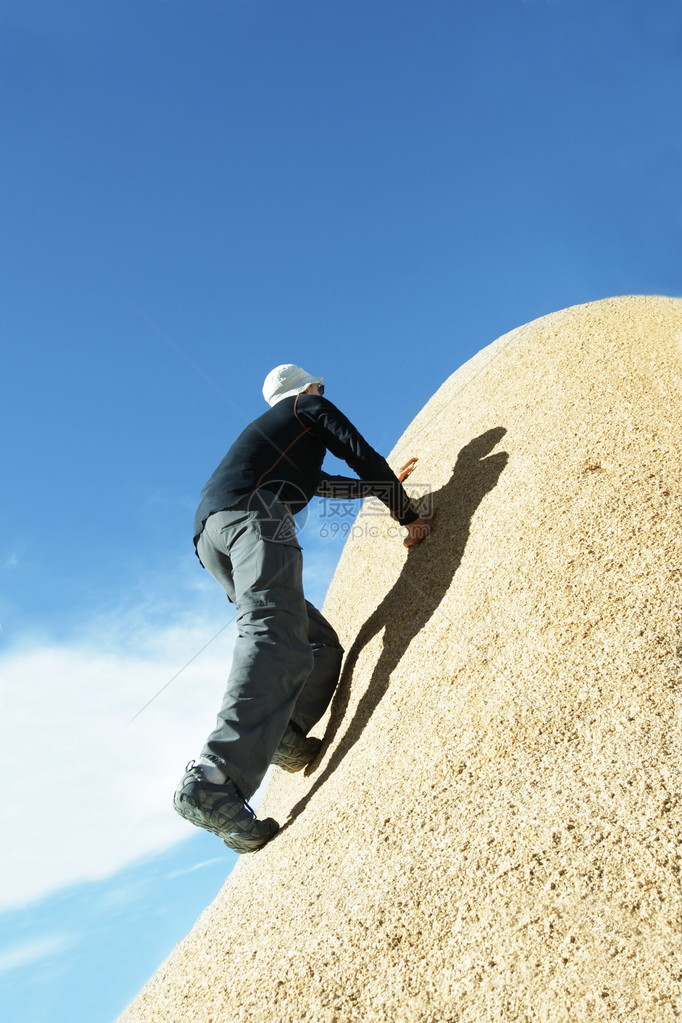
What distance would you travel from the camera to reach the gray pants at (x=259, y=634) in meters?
4.26

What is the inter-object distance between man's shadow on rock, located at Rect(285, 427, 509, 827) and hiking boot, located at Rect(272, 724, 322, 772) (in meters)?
0.05

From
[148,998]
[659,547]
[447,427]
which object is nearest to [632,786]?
[659,547]

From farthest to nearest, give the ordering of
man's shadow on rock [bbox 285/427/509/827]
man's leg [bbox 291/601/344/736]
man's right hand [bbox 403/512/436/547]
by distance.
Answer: man's right hand [bbox 403/512/436/547] → man's leg [bbox 291/601/344/736] → man's shadow on rock [bbox 285/427/509/827]

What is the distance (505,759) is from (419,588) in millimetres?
1376

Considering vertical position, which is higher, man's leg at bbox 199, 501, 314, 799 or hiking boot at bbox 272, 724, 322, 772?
man's leg at bbox 199, 501, 314, 799

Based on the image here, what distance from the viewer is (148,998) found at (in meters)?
3.77

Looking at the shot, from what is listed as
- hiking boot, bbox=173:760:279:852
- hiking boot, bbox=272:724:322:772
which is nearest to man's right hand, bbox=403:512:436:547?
hiking boot, bbox=272:724:322:772

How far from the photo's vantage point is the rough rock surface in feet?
10.1

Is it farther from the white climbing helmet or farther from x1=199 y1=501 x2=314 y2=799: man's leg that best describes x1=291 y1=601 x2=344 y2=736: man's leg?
the white climbing helmet

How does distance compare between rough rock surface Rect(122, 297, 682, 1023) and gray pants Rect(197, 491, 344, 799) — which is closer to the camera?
rough rock surface Rect(122, 297, 682, 1023)

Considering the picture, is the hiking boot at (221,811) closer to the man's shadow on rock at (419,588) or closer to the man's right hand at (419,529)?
the man's shadow on rock at (419,588)

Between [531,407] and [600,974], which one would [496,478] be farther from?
[600,974]

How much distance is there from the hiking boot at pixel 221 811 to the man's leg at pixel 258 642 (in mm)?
90

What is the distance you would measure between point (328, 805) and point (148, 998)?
113cm
